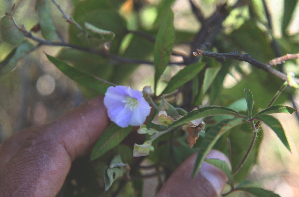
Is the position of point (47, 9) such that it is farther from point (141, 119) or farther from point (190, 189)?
point (190, 189)

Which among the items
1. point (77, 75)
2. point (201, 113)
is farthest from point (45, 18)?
point (201, 113)

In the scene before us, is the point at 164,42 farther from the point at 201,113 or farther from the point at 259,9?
the point at 259,9

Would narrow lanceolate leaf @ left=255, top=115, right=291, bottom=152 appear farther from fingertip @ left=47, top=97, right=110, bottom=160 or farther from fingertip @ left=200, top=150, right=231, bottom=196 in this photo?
fingertip @ left=47, top=97, right=110, bottom=160

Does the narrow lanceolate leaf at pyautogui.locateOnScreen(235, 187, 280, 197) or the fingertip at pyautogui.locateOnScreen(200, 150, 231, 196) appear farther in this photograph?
the fingertip at pyautogui.locateOnScreen(200, 150, 231, 196)

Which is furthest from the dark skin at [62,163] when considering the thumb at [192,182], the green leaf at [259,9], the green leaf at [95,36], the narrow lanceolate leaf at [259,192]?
the green leaf at [259,9]

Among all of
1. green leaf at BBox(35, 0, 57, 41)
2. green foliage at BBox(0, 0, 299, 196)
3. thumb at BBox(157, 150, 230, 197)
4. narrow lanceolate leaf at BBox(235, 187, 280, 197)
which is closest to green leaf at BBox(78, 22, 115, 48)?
green foliage at BBox(0, 0, 299, 196)

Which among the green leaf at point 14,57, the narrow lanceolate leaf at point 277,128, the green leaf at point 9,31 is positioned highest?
the green leaf at point 9,31

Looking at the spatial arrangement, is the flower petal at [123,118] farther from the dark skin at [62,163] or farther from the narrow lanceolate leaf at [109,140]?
the dark skin at [62,163]
